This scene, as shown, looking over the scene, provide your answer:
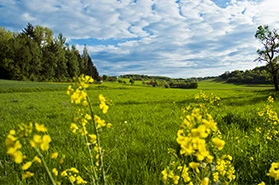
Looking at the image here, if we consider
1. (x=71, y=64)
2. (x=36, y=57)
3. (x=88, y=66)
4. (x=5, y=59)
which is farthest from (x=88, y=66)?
(x=5, y=59)

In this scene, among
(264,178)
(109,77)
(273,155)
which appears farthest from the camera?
(109,77)

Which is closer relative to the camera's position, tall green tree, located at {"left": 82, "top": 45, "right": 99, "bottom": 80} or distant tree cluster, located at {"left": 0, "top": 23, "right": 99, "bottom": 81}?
distant tree cluster, located at {"left": 0, "top": 23, "right": 99, "bottom": 81}

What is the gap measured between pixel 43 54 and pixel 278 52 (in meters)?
66.2

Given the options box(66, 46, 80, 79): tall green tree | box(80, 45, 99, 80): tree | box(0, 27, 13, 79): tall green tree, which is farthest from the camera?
box(80, 45, 99, 80): tree

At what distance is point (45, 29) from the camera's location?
8012 cm

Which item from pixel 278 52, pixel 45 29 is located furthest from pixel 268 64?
pixel 45 29

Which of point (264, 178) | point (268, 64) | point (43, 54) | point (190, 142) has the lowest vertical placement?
point (264, 178)

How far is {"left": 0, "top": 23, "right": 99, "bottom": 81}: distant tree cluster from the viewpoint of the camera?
6341 centimetres

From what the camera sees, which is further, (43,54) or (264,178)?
(43,54)

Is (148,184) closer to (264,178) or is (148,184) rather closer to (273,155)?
(264,178)

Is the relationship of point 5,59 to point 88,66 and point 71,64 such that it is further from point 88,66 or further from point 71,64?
point 88,66

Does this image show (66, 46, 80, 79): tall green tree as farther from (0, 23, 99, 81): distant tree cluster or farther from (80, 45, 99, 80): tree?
(80, 45, 99, 80): tree

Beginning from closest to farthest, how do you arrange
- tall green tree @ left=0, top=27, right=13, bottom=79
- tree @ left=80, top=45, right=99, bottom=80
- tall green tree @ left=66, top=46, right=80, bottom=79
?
tall green tree @ left=0, top=27, right=13, bottom=79 < tall green tree @ left=66, top=46, right=80, bottom=79 < tree @ left=80, top=45, right=99, bottom=80

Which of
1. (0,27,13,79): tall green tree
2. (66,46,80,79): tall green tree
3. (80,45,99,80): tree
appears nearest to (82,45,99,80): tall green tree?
(80,45,99,80): tree
